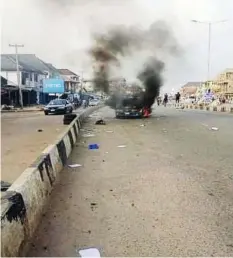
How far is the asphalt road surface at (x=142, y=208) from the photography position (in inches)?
159

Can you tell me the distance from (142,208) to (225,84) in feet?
330

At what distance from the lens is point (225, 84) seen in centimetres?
10219

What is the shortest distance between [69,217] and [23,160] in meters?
5.16

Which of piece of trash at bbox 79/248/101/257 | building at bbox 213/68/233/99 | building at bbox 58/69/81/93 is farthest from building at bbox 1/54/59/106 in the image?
piece of trash at bbox 79/248/101/257

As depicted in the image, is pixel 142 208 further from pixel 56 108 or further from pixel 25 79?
pixel 25 79

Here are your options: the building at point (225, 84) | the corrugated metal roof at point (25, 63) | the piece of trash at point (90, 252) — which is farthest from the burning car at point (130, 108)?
the building at point (225, 84)

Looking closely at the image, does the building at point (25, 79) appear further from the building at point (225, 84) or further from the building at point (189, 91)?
the building at point (189, 91)

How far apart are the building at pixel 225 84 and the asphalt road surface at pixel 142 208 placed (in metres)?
89.6

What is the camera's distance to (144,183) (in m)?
6.74

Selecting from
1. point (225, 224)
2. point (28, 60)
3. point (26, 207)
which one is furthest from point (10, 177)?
point (28, 60)

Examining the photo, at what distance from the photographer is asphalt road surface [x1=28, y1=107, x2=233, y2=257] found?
13.3ft

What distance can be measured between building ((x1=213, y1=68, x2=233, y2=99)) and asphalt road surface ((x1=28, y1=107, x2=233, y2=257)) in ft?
294

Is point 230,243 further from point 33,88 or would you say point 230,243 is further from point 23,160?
point 33,88

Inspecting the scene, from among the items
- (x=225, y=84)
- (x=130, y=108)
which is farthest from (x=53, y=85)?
(x=225, y=84)
